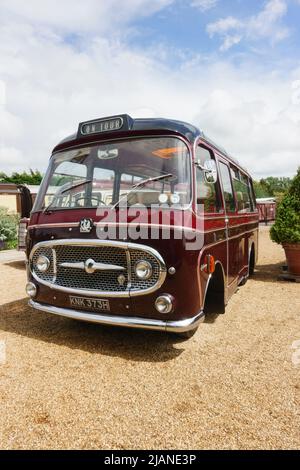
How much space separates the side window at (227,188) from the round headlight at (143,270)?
201 cm

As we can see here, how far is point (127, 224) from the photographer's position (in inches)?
135

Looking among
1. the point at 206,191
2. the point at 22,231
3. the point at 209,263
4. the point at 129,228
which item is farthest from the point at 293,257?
the point at 22,231

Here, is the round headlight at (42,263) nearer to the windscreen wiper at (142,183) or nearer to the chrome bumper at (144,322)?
the chrome bumper at (144,322)

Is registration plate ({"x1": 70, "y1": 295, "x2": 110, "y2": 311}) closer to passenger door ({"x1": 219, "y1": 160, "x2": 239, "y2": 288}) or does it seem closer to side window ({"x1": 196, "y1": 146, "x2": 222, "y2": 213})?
side window ({"x1": 196, "y1": 146, "x2": 222, "y2": 213})

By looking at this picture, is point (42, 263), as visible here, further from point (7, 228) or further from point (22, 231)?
point (7, 228)

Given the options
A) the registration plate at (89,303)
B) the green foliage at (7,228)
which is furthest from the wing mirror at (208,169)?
the green foliage at (7,228)

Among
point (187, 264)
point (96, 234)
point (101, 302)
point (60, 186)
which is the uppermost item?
point (60, 186)

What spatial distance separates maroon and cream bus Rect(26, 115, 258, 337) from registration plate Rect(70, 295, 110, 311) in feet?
0.04

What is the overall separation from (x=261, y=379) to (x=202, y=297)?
93 cm

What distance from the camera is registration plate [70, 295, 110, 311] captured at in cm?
358

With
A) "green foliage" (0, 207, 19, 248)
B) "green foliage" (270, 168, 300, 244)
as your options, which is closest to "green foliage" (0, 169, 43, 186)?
"green foliage" (0, 207, 19, 248)

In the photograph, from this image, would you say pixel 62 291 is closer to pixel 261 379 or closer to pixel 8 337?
pixel 8 337
